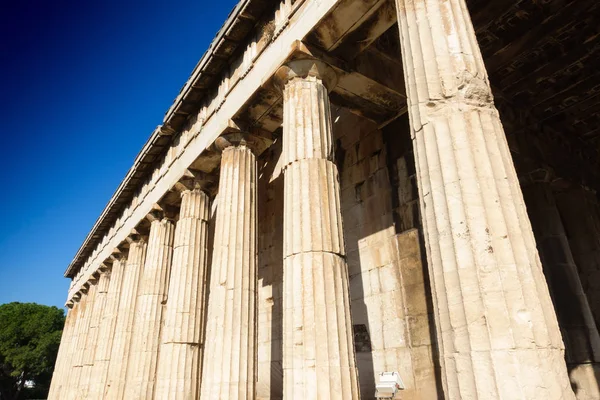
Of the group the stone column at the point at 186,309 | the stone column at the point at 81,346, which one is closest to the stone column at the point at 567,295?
the stone column at the point at 186,309

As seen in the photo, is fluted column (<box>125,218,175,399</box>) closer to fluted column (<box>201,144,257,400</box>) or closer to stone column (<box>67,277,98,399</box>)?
fluted column (<box>201,144,257,400</box>)

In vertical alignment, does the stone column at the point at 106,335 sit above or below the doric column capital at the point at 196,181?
below

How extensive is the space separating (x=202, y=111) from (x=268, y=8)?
4.58 m

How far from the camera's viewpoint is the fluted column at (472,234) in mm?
4203

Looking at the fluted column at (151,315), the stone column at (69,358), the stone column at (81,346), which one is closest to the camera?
the fluted column at (151,315)

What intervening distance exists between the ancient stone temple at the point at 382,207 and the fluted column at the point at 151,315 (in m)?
0.07

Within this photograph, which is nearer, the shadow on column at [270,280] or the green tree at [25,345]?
the shadow on column at [270,280]

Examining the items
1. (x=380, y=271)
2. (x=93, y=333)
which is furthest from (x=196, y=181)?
(x=93, y=333)

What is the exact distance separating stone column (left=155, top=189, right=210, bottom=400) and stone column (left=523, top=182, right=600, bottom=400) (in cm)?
1022

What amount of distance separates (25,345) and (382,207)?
56871 mm

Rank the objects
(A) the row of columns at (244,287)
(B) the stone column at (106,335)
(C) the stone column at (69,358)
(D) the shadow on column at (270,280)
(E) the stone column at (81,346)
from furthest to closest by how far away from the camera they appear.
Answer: (C) the stone column at (69,358) < (E) the stone column at (81,346) < (B) the stone column at (106,335) < (D) the shadow on column at (270,280) < (A) the row of columns at (244,287)

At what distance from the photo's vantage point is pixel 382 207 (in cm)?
1205

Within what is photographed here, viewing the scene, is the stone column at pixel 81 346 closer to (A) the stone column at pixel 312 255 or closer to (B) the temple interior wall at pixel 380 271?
(B) the temple interior wall at pixel 380 271

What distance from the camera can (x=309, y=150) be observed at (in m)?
8.99
